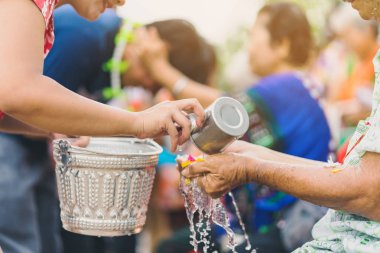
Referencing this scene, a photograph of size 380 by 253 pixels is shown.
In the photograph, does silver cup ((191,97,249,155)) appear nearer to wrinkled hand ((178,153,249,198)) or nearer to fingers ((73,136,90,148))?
wrinkled hand ((178,153,249,198))

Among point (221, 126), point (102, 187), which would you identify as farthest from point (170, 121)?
point (102, 187)

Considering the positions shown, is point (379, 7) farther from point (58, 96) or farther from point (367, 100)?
point (367, 100)

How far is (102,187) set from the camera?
232 centimetres

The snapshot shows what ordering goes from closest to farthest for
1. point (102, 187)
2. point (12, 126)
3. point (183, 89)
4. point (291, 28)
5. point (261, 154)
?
1. point (102, 187)
2. point (261, 154)
3. point (12, 126)
4. point (183, 89)
5. point (291, 28)

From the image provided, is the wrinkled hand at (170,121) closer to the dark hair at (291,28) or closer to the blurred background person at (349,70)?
the dark hair at (291,28)

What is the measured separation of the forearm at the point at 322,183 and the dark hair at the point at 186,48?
2314 millimetres

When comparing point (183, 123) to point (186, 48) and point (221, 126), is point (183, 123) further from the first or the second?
point (186, 48)

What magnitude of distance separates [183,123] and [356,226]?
0.58 metres

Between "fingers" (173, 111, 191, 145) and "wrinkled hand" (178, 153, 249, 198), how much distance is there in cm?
12

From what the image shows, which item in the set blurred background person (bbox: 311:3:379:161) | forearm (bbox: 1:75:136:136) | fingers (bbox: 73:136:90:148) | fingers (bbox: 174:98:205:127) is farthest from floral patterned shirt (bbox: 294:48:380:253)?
blurred background person (bbox: 311:3:379:161)

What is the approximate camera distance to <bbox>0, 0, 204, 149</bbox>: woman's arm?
6.09 feet

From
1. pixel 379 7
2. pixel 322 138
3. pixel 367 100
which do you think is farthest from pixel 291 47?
pixel 379 7

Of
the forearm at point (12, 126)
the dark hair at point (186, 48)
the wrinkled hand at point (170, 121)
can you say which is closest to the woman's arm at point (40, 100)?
the wrinkled hand at point (170, 121)

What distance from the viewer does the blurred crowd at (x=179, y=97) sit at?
367 centimetres
